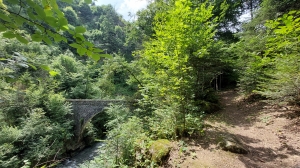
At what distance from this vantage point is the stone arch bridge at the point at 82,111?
10595 mm

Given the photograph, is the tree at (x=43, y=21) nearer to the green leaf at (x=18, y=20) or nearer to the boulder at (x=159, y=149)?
the green leaf at (x=18, y=20)

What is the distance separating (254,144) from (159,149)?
2.38 metres

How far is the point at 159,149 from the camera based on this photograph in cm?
352

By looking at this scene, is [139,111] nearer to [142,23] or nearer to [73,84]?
[142,23]

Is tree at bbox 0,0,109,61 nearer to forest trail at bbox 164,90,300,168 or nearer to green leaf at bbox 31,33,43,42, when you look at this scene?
green leaf at bbox 31,33,43,42

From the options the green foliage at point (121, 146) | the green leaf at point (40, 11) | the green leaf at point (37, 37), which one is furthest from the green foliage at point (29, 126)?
the green leaf at point (40, 11)

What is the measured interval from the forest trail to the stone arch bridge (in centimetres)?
788

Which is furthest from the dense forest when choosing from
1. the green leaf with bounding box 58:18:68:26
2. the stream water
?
the stream water

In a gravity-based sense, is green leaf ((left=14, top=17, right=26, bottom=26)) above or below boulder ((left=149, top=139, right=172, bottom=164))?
above

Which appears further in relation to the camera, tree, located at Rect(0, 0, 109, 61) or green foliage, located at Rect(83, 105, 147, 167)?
green foliage, located at Rect(83, 105, 147, 167)

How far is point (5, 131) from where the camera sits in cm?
642

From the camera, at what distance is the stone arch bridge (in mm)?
10595

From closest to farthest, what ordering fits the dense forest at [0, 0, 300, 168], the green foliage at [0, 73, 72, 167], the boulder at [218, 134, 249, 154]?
the dense forest at [0, 0, 300, 168] → the boulder at [218, 134, 249, 154] → the green foliage at [0, 73, 72, 167]

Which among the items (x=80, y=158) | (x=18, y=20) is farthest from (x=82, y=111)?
(x=18, y=20)
